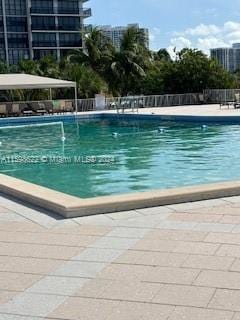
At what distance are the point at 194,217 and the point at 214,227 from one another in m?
0.45

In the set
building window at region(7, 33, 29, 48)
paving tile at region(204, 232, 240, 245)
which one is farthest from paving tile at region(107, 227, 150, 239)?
building window at region(7, 33, 29, 48)

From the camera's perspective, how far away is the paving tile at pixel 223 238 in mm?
4430

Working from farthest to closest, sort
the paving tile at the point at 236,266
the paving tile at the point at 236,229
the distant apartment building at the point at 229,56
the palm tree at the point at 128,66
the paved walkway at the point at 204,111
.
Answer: the distant apartment building at the point at 229,56
the palm tree at the point at 128,66
the paved walkway at the point at 204,111
the paving tile at the point at 236,229
the paving tile at the point at 236,266

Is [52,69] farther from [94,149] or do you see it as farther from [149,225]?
[149,225]

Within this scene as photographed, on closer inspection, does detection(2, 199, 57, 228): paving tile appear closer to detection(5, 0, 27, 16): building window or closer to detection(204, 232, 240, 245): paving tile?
detection(204, 232, 240, 245): paving tile

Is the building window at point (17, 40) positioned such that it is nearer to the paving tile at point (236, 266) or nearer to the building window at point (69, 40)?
the building window at point (69, 40)

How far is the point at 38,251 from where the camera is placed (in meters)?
4.43

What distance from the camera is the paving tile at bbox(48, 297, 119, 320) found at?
123 inches

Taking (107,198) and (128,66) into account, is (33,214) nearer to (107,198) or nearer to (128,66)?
(107,198)

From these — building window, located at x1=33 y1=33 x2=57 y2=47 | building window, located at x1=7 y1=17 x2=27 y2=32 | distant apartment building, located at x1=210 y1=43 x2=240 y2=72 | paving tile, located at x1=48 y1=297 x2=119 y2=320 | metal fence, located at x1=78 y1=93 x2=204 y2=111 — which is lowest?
paving tile, located at x1=48 y1=297 x2=119 y2=320

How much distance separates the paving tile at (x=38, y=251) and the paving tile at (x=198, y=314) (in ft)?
4.50

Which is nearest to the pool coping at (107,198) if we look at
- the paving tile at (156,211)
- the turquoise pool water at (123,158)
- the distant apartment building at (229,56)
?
the paving tile at (156,211)

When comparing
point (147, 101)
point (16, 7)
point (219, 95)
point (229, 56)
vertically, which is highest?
point (16, 7)

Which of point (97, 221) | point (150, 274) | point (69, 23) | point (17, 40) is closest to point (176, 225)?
point (97, 221)
